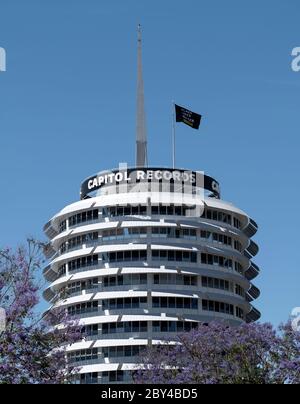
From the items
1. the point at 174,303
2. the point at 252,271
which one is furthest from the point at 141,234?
the point at 252,271

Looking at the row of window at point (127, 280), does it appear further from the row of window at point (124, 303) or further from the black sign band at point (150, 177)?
the black sign band at point (150, 177)

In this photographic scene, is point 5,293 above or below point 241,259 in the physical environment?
below

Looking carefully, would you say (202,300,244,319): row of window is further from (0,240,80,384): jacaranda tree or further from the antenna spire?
(0,240,80,384): jacaranda tree

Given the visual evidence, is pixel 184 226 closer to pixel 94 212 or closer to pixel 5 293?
pixel 94 212

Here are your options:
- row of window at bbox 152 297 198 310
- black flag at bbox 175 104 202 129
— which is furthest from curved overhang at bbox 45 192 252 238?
row of window at bbox 152 297 198 310

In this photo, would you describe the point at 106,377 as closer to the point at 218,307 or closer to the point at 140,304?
the point at 140,304

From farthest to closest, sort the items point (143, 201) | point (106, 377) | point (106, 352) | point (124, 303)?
point (143, 201) → point (124, 303) → point (106, 352) → point (106, 377)

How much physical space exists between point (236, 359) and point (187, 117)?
62.6m

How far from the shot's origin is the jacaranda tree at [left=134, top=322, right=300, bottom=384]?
62.0 meters

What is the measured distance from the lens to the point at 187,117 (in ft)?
408
